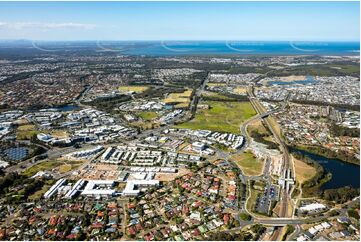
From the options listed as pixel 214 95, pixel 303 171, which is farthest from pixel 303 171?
pixel 214 95

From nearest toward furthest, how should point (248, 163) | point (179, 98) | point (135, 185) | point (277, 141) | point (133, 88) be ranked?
point (135, 185) < point (248, 163) < point (277, 141) < point (179, 98) < point (133, 88)

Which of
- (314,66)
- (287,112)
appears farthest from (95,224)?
(314,66)

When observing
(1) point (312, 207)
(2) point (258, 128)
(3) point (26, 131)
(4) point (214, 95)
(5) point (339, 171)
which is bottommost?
(5) point (339, 171)

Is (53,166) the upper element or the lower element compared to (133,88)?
lower

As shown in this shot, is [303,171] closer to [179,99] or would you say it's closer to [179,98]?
[179,99]

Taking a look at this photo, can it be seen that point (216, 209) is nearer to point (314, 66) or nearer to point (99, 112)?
point (99, 112)
